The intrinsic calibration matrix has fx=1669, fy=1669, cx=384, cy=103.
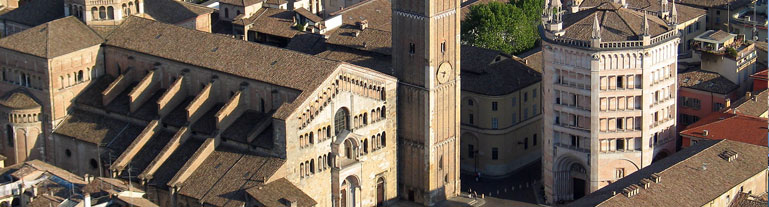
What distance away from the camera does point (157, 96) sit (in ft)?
509

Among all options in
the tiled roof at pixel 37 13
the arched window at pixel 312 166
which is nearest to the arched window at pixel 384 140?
the arched window at pixel 312 166

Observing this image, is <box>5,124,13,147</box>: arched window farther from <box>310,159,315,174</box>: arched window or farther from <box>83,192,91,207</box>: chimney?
<box>310,159,315,174</box>: arched window

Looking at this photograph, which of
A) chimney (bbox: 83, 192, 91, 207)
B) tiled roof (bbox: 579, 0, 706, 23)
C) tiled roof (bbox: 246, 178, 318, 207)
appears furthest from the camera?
tiled roof (bbox: 579, 0, 706, 23)

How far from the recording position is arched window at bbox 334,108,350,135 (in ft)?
479

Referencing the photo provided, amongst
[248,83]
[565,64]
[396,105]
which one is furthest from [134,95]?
[565,64]

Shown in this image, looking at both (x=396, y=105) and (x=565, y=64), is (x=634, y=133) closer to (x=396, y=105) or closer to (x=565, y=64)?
(x=565, y=64)

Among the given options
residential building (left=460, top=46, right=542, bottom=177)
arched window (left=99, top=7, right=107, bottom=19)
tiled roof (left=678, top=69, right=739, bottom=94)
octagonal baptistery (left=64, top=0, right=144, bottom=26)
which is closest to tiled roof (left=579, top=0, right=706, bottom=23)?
tiled roof (left=678, top=69, right=739, bottom=94)

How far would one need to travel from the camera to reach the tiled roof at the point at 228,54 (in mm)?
144125

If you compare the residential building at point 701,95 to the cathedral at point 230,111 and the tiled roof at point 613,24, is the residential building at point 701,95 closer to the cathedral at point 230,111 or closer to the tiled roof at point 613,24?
the tiled roof at point 613,24

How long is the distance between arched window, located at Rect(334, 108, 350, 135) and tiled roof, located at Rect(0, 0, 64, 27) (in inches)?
1454

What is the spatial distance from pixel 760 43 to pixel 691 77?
12708mm

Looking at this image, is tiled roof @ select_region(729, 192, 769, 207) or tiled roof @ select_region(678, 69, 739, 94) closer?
tiled roof @ select_region(729, 192, 769, 207)

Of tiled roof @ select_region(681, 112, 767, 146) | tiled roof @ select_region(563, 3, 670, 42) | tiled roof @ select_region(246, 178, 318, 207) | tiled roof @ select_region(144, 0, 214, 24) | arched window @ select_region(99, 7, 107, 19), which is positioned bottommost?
tiled roof @ select_region(246, 178, 318, 207)

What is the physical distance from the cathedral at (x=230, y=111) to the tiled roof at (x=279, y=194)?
0.15 meters
